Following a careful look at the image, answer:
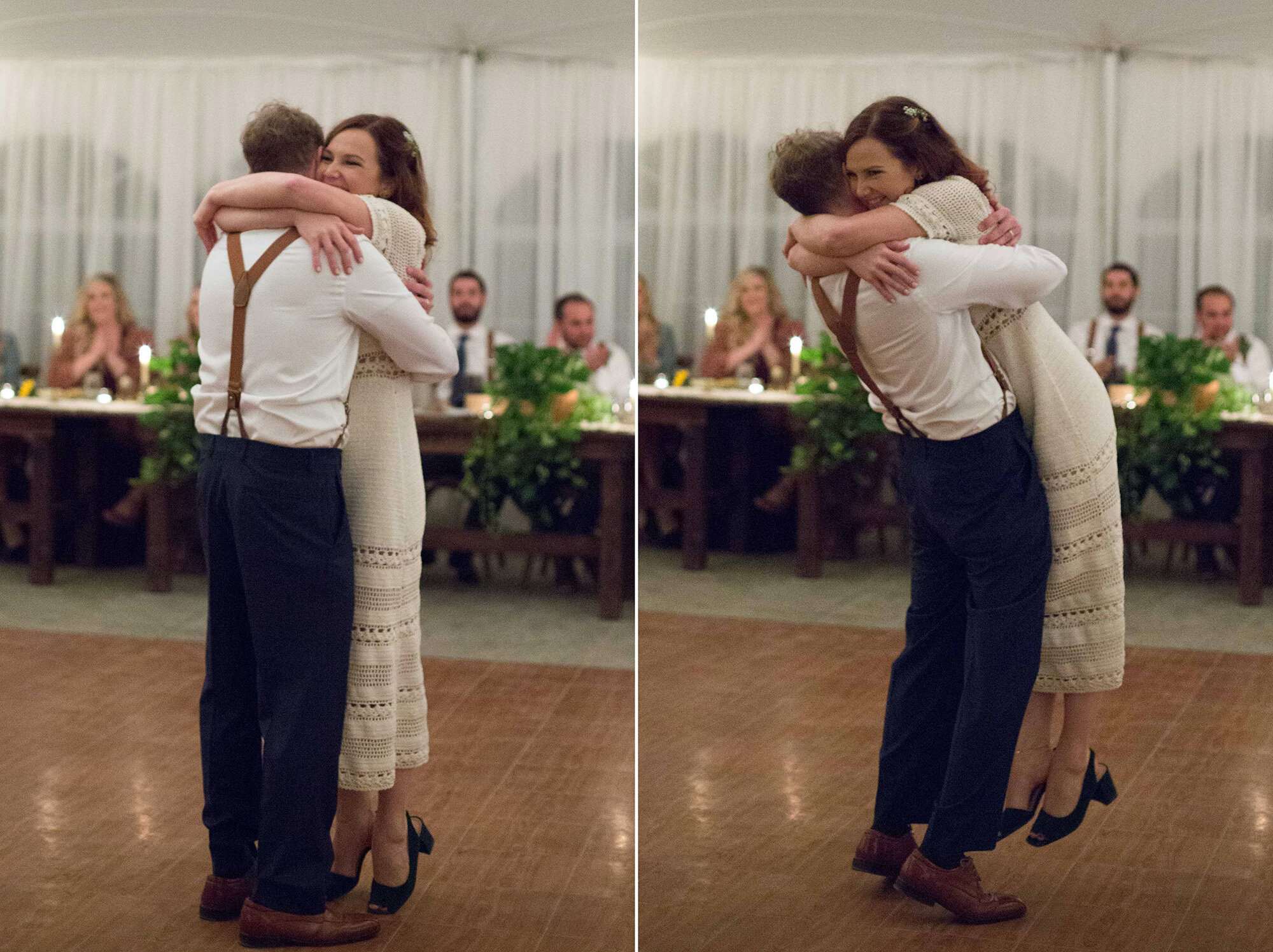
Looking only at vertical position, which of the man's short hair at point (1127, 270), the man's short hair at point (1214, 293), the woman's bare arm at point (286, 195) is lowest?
the man's short hair at point (1214, 293)

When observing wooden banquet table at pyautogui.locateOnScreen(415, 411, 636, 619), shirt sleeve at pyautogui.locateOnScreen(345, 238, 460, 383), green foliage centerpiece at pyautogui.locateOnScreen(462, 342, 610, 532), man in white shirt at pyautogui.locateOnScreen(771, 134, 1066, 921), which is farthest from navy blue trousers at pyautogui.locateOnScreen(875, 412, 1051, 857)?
green foliage centerpiece at pyautogui.locateOnScreen(462, 342, 610, 532)

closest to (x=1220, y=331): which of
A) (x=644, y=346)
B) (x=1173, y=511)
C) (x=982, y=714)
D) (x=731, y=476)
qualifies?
(x=1173, y=511)

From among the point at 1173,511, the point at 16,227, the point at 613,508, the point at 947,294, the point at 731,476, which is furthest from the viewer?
the point at 16,227

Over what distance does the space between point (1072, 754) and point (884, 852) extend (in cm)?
36

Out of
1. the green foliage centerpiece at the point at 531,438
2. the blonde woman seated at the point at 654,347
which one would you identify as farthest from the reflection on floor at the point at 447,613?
the blonde woman seated at the point at 654,347

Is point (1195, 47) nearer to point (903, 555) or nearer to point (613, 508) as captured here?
point (903, 555)

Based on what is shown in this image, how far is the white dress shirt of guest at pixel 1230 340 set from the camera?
2410 mm

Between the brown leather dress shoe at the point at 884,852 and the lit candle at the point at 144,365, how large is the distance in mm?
2686

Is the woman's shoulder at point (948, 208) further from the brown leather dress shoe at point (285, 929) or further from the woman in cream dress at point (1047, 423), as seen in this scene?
the brown leather dress shoe at point (285, 929)

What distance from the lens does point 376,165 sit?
2.15 metres

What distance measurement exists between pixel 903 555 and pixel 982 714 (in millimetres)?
352

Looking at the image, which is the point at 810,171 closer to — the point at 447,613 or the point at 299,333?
the point at 299,333

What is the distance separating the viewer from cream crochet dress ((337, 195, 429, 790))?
2.13 meters

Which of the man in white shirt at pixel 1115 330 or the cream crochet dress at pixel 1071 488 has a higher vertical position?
the man in white shirt at pixel 1115 330
